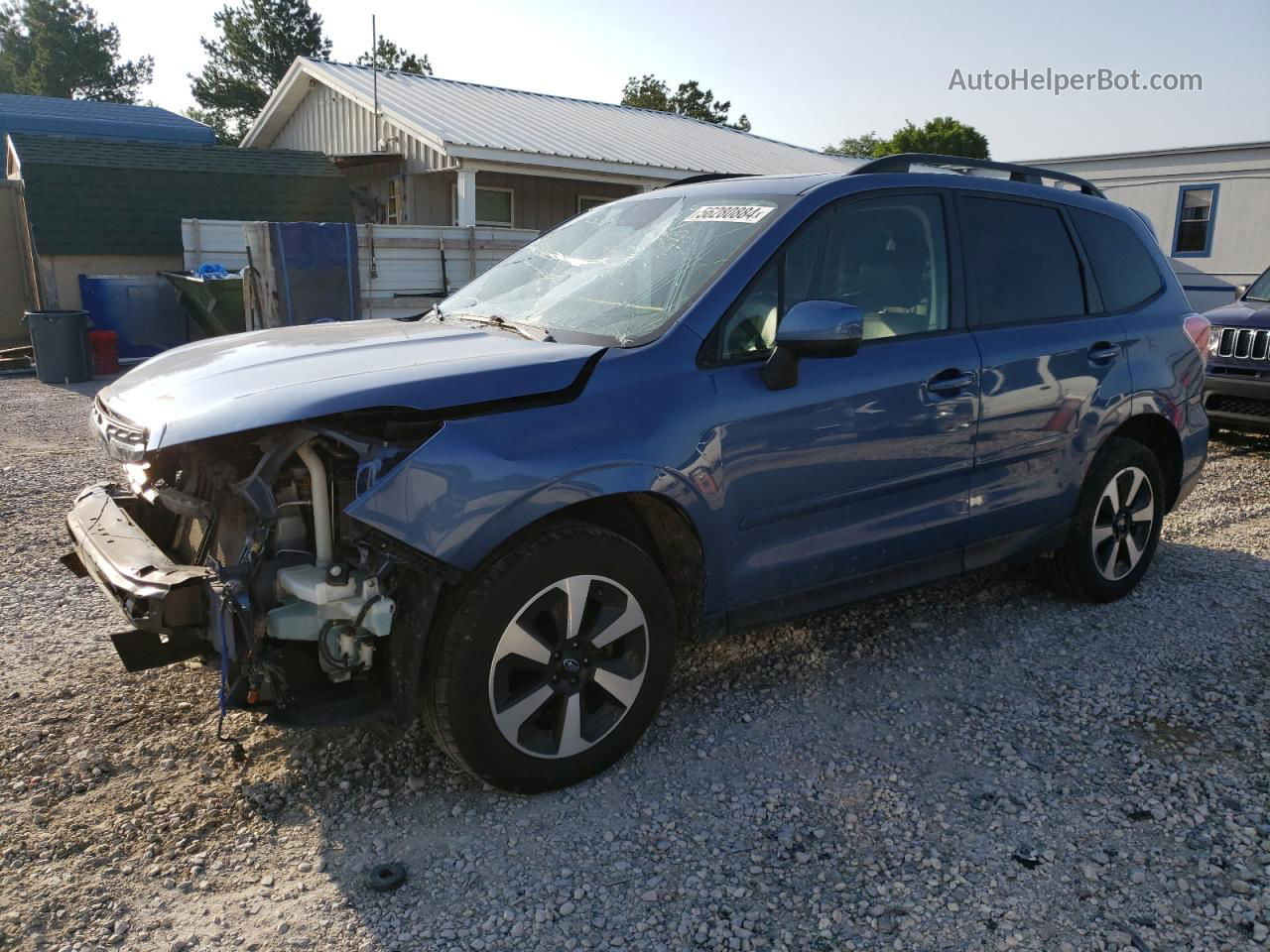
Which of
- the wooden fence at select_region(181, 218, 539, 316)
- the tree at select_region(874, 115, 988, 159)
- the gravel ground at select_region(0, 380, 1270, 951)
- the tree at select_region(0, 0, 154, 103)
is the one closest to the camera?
the gravel ground at select_region(0, 380, 1270, 951)

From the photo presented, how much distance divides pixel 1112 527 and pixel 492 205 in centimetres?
1519

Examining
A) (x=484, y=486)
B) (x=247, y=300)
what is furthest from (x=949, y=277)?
(x=247, y=300)

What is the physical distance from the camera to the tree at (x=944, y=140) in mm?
43825

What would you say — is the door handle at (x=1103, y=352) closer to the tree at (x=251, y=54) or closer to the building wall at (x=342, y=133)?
the building wall at (x=342, y=133)

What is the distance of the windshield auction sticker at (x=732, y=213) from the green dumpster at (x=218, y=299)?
387 inches

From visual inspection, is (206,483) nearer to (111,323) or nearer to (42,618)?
(42,618)

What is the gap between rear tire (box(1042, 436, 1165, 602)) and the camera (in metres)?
4.46

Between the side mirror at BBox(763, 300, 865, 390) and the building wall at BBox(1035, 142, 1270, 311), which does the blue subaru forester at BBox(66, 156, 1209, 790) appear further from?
the building wall at BBox(1035, 142, 1270, 311)

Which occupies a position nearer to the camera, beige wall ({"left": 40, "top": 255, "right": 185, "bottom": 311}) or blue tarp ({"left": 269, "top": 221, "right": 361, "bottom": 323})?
blue tarp ({"left": 269, "top": 221, "right": 361, "bottom": 323})

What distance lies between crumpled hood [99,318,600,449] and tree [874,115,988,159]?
43760mm

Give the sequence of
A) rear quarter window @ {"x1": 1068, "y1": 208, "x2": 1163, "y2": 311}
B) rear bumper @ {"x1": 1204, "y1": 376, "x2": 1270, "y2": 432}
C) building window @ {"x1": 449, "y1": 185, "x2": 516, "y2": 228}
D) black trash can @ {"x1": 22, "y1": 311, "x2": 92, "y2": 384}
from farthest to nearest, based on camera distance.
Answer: building window @ {"x1": 449, "y1": 185, "x2": 516, "y2": 228}
black trash can @ {"x1": 22, "y1": 311, "x2": 92, "y2": 384}
rear bumper @ {"x1": 1204, "y1": 376, "x2": 1270, "y2": 432}
rear quarter window @ {"x1": 1068, "y1": 208, "x2": 1163, "y2": 311}

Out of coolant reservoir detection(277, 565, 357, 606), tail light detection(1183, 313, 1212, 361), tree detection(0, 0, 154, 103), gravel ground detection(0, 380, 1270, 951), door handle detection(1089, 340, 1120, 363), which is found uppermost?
tree detection(0, 0, 154, 103)

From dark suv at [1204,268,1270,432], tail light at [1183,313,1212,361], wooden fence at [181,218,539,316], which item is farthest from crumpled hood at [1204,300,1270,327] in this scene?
wooden fence at [181,218,539,316]

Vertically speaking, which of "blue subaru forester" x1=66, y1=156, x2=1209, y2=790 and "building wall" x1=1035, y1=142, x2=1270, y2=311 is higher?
"building wall" x1=1035, y1=142, x2=1270, y2=311
